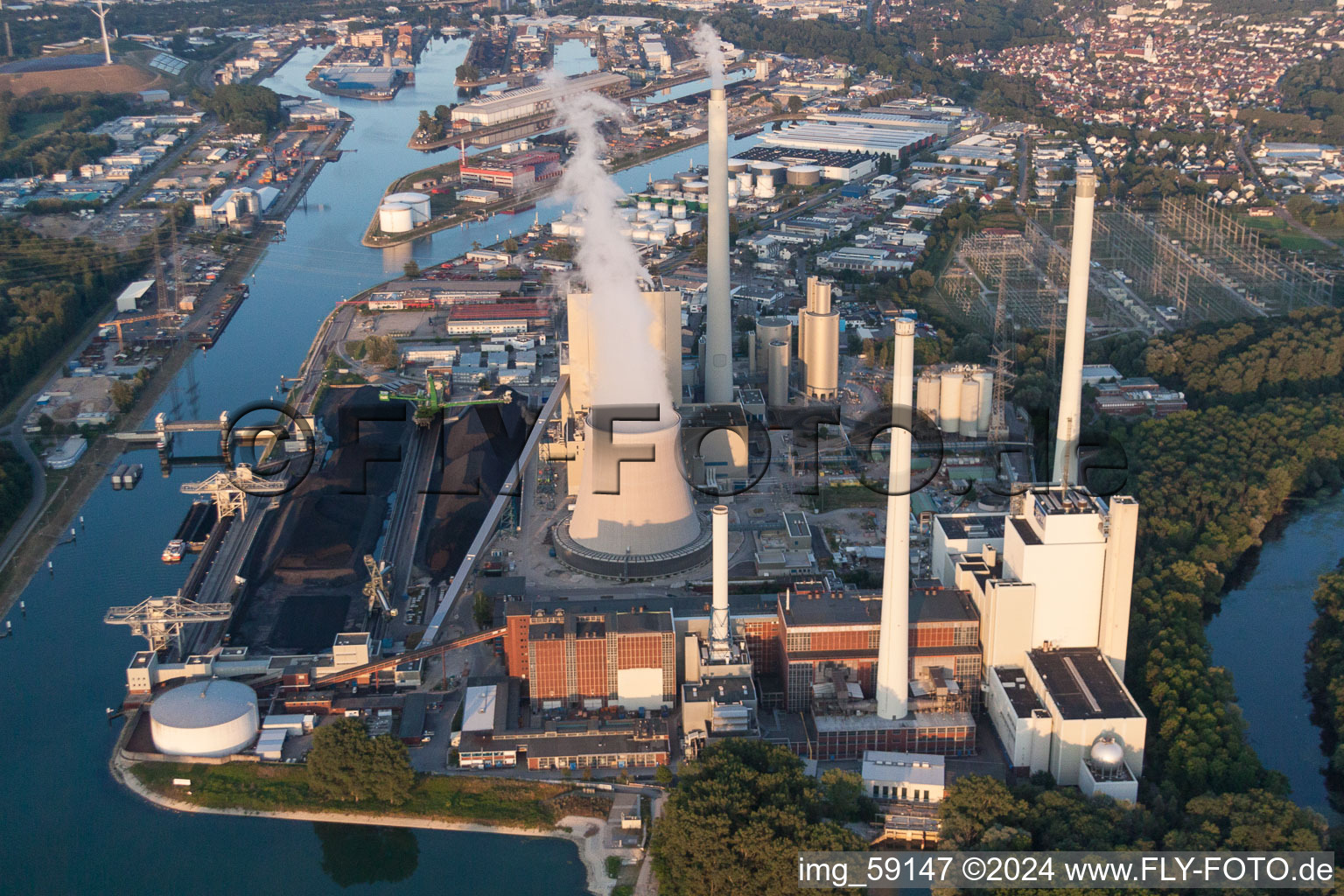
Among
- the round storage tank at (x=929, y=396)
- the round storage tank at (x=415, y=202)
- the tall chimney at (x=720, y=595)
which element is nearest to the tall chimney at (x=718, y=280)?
the round storage tank at (x=929, y=396)

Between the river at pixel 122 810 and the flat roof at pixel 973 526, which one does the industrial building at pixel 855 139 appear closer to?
the river at pixel 122 810

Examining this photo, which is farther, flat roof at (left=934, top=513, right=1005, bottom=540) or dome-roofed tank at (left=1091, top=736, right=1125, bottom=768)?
flat roof at (left=934, top=513, right=1005, bottom=540)

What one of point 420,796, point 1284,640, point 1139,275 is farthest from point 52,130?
point 1284,640

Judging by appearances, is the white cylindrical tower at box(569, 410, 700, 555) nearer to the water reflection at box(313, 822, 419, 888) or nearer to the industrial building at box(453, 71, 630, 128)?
the water reflection at box(313, 822, 419, 888)

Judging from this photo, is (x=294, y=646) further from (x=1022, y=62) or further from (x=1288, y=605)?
(x=1022, y=62)

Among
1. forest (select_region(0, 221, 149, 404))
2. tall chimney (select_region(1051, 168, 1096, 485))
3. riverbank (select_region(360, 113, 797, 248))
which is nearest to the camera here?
tall chimney (select_region(1051, 168, 1096, 485))

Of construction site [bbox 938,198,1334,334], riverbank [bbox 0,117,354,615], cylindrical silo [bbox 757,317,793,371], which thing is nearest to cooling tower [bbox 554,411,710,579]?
cylindrical silo [bbox 757,317,793,371]

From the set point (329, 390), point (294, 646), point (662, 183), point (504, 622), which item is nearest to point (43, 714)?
point (294, 646)

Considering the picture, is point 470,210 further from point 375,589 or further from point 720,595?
point 720,595
